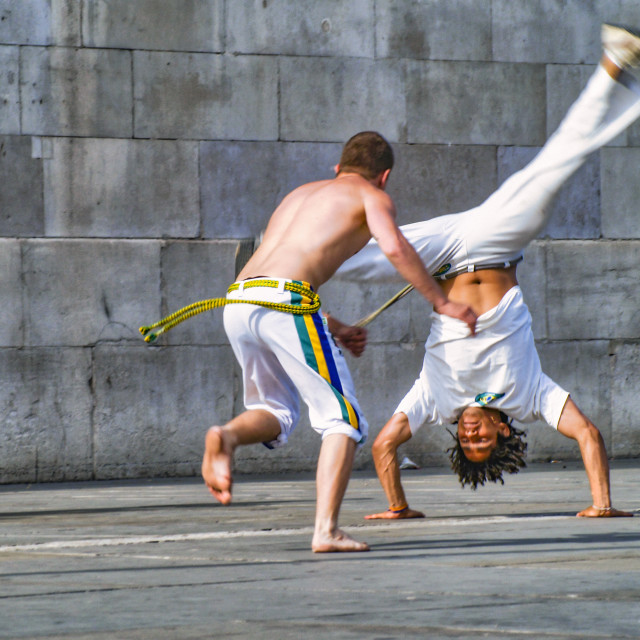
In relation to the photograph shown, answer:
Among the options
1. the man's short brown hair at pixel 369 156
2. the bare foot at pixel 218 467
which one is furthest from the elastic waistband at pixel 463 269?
the bare foot at pixel 218 467

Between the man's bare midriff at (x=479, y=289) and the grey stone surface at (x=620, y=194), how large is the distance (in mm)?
4180

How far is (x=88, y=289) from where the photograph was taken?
8469 mm

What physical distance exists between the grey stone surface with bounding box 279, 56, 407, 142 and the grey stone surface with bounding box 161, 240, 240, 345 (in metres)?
1.02

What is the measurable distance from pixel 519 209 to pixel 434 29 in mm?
3982

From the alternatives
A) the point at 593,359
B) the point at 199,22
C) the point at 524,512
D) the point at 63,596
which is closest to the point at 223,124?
the point at 199,22

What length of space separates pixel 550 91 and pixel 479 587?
21.6 ft

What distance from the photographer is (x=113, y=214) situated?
8.53 m

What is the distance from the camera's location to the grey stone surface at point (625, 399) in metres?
9.41

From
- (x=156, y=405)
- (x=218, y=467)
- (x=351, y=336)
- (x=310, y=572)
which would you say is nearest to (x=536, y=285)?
(x=156, y=405)

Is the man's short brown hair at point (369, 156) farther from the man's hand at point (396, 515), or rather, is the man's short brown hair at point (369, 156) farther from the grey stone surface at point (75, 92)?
the grey stone surface at point (75, 92)

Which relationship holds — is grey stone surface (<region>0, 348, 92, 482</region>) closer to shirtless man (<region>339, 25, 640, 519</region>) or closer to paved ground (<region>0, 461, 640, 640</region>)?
paved ground (<region>0, 461, 640, 640</region>)

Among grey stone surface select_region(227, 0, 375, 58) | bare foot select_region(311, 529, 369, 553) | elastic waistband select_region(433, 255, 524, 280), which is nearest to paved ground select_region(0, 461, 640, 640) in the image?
bare foot select_region(311, 529, 369, 553)

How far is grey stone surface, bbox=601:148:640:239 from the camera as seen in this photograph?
948 cm

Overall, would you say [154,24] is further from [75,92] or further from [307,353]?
[307,353]
